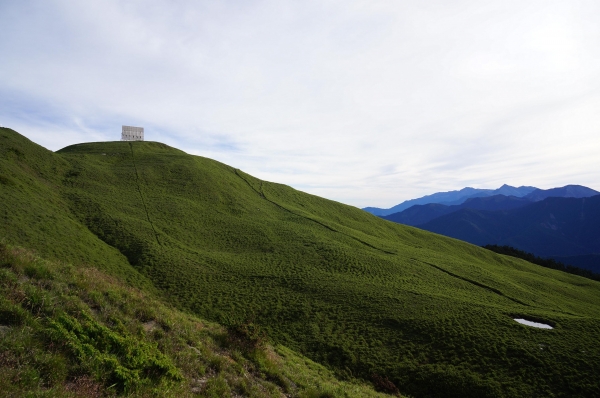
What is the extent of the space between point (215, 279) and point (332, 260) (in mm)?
19207

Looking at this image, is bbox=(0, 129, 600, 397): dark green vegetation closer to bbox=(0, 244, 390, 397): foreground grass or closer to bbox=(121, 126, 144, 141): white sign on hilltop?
bbox=(0, 244, 390, 397): foreground grass

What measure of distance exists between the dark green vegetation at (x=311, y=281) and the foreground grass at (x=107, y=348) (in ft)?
38.4

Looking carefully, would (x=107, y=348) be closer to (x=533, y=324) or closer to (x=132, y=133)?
(x=533, y=324)

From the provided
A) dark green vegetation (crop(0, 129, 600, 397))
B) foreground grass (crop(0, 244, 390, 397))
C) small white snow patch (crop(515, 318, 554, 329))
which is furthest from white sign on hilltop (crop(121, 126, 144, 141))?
small white snow patch (crop(515, 318, 554, 329))

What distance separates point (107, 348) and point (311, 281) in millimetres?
30376

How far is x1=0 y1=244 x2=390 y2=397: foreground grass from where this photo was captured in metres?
8.18

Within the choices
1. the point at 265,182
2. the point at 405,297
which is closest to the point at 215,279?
the point at 405,297

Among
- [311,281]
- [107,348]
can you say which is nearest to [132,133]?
[311,281]

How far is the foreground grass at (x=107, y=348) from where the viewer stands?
8.18m

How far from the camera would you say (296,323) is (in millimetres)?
29594

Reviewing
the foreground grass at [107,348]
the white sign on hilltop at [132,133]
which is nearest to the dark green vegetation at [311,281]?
the foreground grass at [107,348]

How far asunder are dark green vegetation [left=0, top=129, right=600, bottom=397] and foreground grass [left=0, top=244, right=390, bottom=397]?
38.4 ft

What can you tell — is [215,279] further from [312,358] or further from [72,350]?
[72,350]

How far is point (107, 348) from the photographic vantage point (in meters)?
10.3
